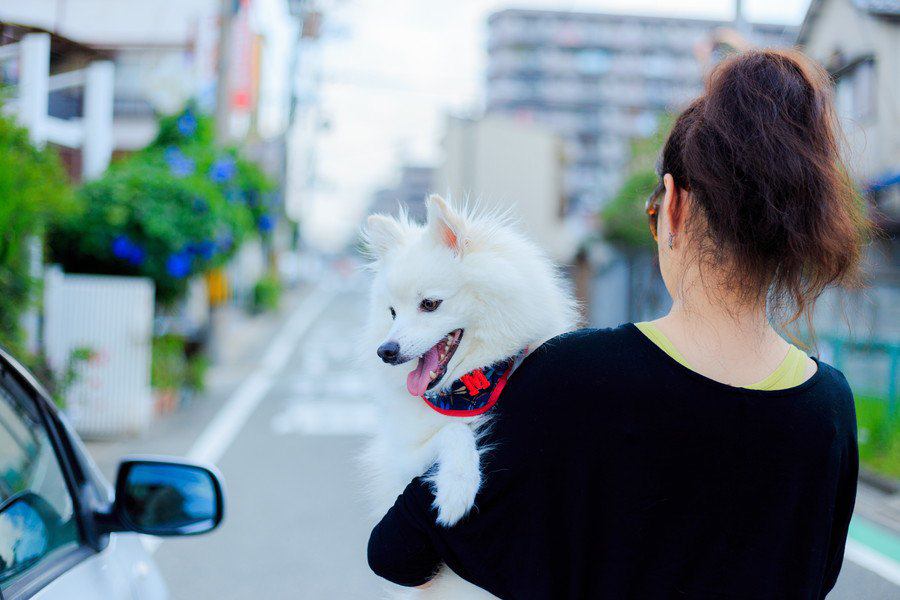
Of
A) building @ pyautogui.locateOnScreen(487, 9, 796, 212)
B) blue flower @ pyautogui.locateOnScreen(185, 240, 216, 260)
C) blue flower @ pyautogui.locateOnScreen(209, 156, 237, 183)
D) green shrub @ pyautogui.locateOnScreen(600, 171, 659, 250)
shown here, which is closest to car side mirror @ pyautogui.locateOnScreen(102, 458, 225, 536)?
blue flower @ pyautogui.locateOnScreen(185, 240, 216, 260)

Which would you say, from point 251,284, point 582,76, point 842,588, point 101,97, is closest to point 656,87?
point 582,76

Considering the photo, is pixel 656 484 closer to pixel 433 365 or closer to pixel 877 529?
pixel 433 365

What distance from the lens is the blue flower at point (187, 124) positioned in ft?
38.7

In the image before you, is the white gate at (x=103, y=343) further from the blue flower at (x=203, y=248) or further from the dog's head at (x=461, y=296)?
the dog's head at (x=461, y=296)

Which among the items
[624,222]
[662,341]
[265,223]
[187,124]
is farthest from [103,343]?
[624,222]

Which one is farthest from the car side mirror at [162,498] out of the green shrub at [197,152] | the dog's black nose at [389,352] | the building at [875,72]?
the building at [875,72]

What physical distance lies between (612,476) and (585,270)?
69.8 ft

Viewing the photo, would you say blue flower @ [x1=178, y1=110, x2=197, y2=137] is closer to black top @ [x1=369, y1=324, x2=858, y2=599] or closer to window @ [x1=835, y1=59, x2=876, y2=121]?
black top @ [x1=369, y1=324, x2=858, y2=599]

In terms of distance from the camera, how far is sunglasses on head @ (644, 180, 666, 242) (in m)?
1.46

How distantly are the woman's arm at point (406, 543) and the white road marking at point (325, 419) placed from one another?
7684mm

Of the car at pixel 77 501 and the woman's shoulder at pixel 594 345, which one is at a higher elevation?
the woman's shoulder at pixel 594 345

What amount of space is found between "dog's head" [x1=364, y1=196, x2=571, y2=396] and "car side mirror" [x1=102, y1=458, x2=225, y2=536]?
610 millimetres

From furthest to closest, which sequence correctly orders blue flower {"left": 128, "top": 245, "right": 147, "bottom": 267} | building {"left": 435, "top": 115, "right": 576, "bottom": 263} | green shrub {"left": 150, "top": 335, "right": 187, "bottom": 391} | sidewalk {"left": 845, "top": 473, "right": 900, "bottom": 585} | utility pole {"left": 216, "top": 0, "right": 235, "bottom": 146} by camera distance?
building {"left": 435, "top": 115, "right": 576, "bottom": 263}
utility pole {"left": 216, "top": 0, "right": 235, "bottom": 146}
green shrub {"left": 150, "top": 335, "right": 187, "bottom": 391}
blue flower {"left": 128, "top": 245, "right": 147, "bottom": 267}
sidewalk {"left": 845, "top": 473, "right": 900, "bottom": 585}

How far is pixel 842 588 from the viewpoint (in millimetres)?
4000
